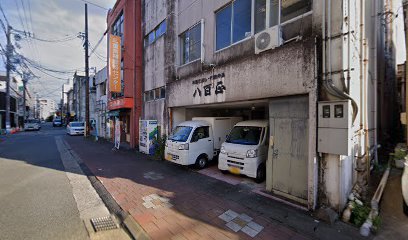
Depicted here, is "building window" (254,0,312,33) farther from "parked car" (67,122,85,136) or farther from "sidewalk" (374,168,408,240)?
"parked car" (67,122,85,136)

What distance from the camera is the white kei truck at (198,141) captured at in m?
8.16

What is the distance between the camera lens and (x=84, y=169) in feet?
29.5

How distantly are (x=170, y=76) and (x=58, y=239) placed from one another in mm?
8856

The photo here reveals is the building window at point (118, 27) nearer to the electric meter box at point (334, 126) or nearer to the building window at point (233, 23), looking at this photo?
the building window at point (233, 23)

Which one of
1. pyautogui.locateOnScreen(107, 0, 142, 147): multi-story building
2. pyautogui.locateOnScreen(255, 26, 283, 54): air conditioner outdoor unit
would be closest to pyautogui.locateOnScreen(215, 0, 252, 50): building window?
pyautogui.locateOnScreen(255, 26, 283, 54): air conditioner outdoor unit

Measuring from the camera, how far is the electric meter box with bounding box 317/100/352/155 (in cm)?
422

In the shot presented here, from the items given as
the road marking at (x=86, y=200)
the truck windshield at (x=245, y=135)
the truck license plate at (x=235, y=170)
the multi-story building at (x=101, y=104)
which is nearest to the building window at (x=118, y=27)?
the multi-story building at (x=101, y=104)

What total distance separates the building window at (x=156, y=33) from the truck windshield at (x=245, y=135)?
8.03 meters

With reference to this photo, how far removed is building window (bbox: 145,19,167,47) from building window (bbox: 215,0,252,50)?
5.03 m

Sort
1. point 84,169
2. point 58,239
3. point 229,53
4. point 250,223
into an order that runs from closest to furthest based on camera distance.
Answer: point 58,239
point 250,223
point 229,53
point 84,169

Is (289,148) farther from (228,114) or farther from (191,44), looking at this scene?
(228,114)

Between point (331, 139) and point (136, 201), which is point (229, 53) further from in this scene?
point (136, 201)

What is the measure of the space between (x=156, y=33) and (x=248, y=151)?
1035 centimetres

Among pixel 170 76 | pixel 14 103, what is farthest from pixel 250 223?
pixel 14 103
